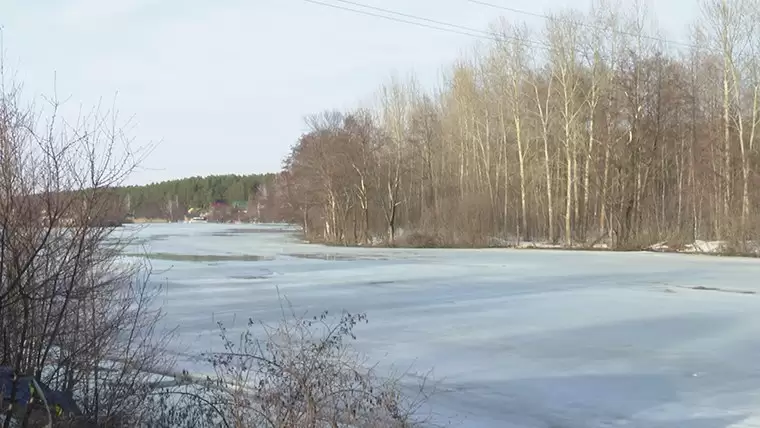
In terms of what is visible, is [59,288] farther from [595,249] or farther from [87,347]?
[595,249]

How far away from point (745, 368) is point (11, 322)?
21.6 ft

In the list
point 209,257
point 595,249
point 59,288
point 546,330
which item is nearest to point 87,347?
point 59,288

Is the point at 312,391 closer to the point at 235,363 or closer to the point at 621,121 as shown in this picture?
the point at 235,363

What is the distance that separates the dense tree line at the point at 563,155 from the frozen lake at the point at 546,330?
12071 millimetres

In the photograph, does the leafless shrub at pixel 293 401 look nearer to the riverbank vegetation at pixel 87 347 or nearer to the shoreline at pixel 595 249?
the riverbank vegetation at pixel 87 347

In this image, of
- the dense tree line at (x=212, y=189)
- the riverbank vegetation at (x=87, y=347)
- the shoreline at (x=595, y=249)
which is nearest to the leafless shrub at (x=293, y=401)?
the riverbank vegetation at (x=87, y=347)

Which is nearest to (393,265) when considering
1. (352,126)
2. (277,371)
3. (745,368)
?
(745,368)

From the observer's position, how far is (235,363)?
257 inches

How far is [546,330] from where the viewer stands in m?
9.18

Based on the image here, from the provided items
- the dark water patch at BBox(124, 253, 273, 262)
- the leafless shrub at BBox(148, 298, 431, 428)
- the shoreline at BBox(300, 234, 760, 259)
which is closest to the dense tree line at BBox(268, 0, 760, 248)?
the shoreline at BBox(300, 234, 760, 259)

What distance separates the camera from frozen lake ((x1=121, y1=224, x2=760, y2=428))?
5652 millimetres

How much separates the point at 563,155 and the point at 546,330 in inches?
1096

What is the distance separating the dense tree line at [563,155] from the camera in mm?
30266

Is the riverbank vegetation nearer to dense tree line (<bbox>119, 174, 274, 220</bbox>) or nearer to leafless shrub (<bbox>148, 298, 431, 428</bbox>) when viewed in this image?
leafless shrub (<bbox>148, 298, 431, 428</bbox>)
